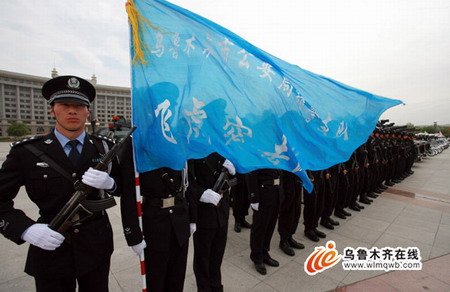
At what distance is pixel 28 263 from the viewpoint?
6.07 ft

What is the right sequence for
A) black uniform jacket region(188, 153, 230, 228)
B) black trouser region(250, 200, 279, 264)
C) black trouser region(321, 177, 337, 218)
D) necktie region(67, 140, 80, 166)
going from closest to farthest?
necktie region(67, 140, 80, 166) < black uniform jacket region(188, 153, 230, 228) < black trouser region(250, 200, 279, 264) < black trouser region(321, 177, 337, 218)

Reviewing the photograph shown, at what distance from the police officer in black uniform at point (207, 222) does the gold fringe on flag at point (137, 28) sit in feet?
4.21

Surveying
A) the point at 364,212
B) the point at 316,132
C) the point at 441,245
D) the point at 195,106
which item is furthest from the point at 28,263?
the point at 364,212

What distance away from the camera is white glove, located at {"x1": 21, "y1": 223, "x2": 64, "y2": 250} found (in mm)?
1658

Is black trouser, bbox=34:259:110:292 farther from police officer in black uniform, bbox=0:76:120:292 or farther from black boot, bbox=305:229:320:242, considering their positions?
black boot, bbox=305:229:320:242

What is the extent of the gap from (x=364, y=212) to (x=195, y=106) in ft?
20.3

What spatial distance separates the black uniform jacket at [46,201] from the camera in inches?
67.9

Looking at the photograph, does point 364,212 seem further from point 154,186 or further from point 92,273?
point 92,273

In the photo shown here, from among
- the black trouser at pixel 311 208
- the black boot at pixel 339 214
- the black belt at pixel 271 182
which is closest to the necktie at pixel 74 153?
→ the black belt at pixel 271 182

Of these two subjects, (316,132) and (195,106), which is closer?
(195,106)

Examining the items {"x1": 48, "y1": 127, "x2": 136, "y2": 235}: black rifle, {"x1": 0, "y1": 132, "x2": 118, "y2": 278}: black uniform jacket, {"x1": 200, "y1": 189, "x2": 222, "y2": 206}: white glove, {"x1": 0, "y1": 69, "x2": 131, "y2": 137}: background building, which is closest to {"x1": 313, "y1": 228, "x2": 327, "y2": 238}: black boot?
{"x1": 200, "y1": 189, "x2": 222, "y2": 206}: white glove

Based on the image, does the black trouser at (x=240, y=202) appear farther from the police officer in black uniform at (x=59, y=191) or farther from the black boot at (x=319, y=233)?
the police officer in black uniform at (x=59, y=191)

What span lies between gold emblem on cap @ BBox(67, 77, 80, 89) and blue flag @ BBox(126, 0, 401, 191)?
460 mm

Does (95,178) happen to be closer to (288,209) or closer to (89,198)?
(89,198)
